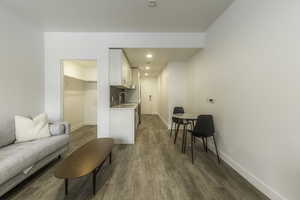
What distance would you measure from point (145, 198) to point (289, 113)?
1.81 m

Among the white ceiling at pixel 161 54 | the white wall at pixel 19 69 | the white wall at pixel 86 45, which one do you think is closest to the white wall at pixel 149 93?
the white ceiling at pixel 161 54

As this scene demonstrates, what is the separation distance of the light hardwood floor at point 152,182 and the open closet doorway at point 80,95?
224 centimetres

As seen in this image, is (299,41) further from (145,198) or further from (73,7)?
(73,7)

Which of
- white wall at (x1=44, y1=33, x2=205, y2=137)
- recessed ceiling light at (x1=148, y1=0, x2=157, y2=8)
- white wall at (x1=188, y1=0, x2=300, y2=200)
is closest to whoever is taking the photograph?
white wall at (x1=188, y1=0, x2=300, y2=200)

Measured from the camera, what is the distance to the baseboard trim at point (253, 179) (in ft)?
5.03

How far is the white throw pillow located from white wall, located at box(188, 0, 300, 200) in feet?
10.7

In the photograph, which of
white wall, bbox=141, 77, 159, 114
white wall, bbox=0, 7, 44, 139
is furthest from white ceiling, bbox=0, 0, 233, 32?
white wall, bbox=141, 77, 159, 114

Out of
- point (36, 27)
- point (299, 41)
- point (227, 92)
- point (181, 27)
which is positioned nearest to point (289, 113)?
point (299, 41)

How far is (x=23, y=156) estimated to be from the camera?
168 centimetres

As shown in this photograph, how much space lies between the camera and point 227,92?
7.93 feet

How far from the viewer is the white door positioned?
29.0 feet

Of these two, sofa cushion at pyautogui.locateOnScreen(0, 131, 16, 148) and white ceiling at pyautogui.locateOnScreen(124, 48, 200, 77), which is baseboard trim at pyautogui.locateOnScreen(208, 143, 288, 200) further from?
sofa cushion at pyautogui.locateOnScreen(0, 131, 16, 148)

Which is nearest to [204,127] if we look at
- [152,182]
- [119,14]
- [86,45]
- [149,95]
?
[152,182]

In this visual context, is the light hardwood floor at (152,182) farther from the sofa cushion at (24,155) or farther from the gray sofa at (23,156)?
the sofa cushion at (24,155)
